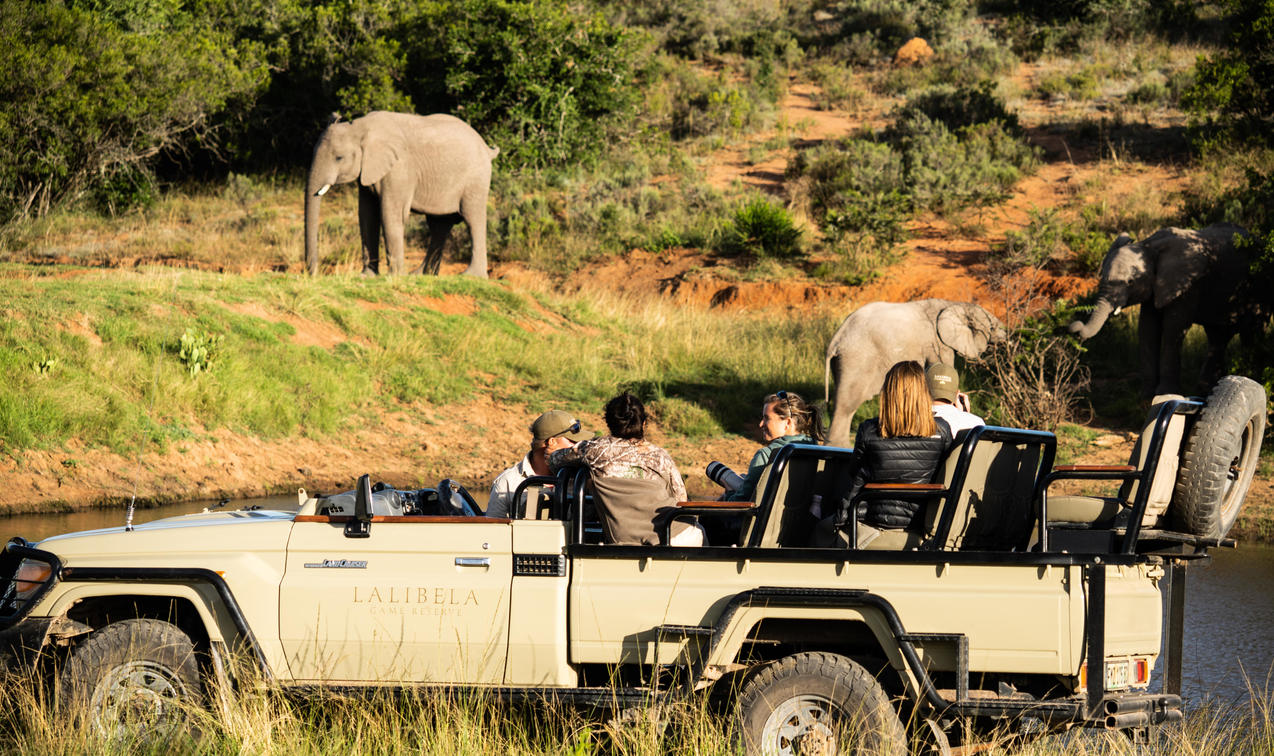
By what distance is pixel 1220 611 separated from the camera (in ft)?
32.7

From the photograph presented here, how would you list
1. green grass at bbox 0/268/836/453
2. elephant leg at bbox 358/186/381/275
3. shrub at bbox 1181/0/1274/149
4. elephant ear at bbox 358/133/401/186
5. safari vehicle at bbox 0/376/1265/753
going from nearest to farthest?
safari vehicle at bbox 0/376/1265/753 → green grass at bbox 0/268/836/453 → shrub at bbox 1181/0/1274/149 → elephant ear at bbox 358/133/401/186 → elephant leg at bbox 358/186/381/275

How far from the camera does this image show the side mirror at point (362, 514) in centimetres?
A: 552

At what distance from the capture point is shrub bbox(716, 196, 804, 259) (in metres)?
26.1

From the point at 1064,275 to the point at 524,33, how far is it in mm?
14870

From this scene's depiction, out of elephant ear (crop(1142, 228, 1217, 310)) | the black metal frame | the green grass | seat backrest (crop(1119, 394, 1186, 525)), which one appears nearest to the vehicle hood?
the black metal frame

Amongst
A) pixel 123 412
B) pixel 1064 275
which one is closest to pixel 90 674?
pixel 123 412

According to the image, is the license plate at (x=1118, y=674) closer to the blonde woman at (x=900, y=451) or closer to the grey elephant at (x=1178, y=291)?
the blonde woman at (x=900, y=451)

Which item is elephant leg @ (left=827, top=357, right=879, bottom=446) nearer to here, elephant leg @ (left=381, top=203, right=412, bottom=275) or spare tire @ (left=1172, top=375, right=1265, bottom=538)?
spare tire @ (left=1172, top=375, right=1265, bottom=538)

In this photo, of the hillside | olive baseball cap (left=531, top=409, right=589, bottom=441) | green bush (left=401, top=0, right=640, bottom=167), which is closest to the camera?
olive baseball cap (left=531, top=409, right=589, bottom=441)

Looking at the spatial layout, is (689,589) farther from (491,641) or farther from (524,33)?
(524,33)

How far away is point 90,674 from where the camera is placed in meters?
5.63

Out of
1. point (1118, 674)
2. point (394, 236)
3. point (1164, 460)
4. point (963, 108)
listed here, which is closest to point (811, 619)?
point (1118, 674)

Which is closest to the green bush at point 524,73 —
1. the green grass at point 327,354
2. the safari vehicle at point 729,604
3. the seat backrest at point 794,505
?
the green grass at point 327,354

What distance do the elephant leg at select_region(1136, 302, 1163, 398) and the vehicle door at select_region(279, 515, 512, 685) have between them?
13.2 metres
